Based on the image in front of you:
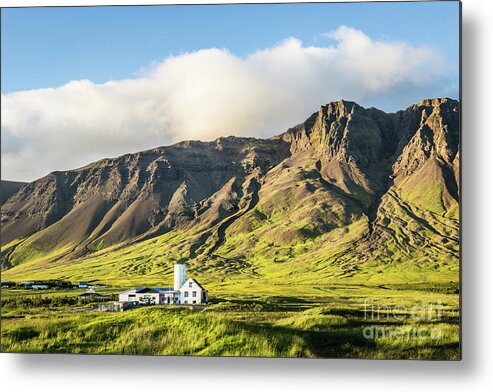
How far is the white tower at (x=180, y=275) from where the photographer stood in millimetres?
14264

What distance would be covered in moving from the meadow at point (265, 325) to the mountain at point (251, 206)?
937 mm

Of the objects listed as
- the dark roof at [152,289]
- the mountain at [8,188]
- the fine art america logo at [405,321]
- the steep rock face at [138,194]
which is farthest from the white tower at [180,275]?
the mountain at [8,188]

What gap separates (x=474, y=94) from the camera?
39.0 feet

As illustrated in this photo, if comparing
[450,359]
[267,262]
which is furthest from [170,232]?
[450,359]

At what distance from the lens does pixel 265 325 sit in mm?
13094

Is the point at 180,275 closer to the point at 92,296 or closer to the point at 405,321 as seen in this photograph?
the point at 92,296

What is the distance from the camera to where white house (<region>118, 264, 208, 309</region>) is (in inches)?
546

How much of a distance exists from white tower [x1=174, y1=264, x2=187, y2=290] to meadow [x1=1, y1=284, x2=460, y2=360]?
2.31ft

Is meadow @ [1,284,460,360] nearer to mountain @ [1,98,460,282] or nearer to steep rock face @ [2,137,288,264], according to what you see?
mountain @ [1,98,460,282]

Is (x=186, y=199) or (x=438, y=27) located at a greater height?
(x=438, y=27)

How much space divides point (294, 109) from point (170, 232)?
12.3ft

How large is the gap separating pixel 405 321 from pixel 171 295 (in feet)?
14.7

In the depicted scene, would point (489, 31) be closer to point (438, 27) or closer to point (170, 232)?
point (438, 27)

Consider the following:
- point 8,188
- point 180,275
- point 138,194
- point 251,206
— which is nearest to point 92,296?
point 180,275
